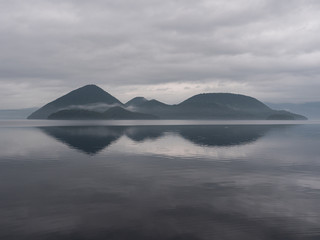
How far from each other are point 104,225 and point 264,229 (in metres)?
14.1

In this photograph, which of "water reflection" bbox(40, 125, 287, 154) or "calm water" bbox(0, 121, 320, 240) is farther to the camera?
"water reflection" bbox(40, 125, 287, 154)

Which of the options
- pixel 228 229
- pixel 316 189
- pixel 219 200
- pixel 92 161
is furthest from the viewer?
pixel 92 161

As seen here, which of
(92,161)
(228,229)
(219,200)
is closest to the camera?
(228,229)

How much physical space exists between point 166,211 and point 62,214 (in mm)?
10275

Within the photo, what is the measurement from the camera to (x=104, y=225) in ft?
71.7

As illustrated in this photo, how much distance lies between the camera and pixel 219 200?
2855cm

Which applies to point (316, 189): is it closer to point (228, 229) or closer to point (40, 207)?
point (228, 229)

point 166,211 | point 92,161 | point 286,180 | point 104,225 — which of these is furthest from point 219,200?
point 92,161

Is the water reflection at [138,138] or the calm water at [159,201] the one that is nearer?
the calm water at [159,201]

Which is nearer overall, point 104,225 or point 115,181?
point 104,225

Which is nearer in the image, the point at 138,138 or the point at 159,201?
the point at 159,201

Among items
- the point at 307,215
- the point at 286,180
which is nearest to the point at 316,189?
the point at 286,180

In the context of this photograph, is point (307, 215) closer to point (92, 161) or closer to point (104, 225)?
point (104, 225)

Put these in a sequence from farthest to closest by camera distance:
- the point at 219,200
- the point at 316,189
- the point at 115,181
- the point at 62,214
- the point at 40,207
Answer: the point at 115,181
the point at 316,189
the point at 219,200
the point at 40,207
the point at 62,214
